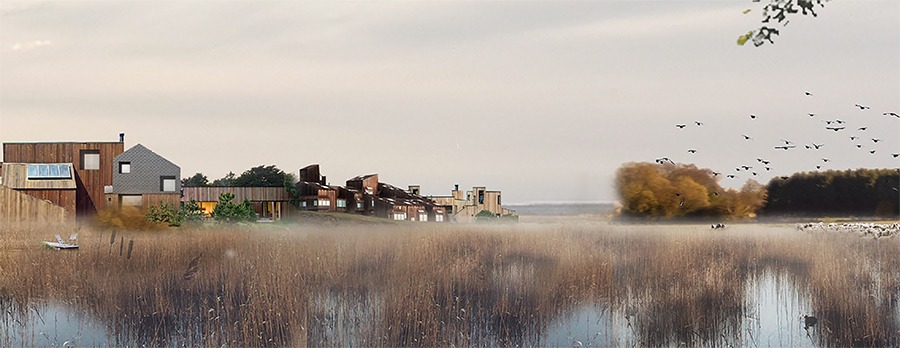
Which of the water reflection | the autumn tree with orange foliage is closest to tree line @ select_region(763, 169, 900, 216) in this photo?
the autumn tree with orange foliage

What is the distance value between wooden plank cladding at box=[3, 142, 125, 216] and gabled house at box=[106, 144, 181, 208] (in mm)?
866

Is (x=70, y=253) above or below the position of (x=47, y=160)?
below

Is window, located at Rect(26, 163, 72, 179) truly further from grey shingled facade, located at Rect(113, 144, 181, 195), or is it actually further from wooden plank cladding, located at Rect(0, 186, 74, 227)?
grey shingled facade, located at Rect(113, 144, 181, 195)

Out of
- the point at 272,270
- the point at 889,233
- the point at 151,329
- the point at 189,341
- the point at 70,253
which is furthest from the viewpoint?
the point at 889,233

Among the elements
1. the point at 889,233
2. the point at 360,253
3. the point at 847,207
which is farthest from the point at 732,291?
the point at 847,207

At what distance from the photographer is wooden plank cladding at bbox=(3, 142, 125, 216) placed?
78.5 ft

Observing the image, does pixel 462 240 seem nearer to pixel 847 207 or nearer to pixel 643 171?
pixel 643 171

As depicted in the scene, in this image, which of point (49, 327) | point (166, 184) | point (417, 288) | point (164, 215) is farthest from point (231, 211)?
point (417, 288)

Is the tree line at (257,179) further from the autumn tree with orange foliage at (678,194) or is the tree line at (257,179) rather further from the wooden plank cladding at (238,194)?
the autumn tree with orange foliage at (678,194)

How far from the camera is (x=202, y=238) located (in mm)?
12594

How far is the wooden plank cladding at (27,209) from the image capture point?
20297 mm

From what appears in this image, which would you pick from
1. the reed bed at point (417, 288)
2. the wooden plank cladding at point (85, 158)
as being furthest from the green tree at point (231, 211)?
the wooden plank cladding at point (85, 158)

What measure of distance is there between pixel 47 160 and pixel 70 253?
14.9m

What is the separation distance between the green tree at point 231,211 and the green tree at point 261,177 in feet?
18.7
